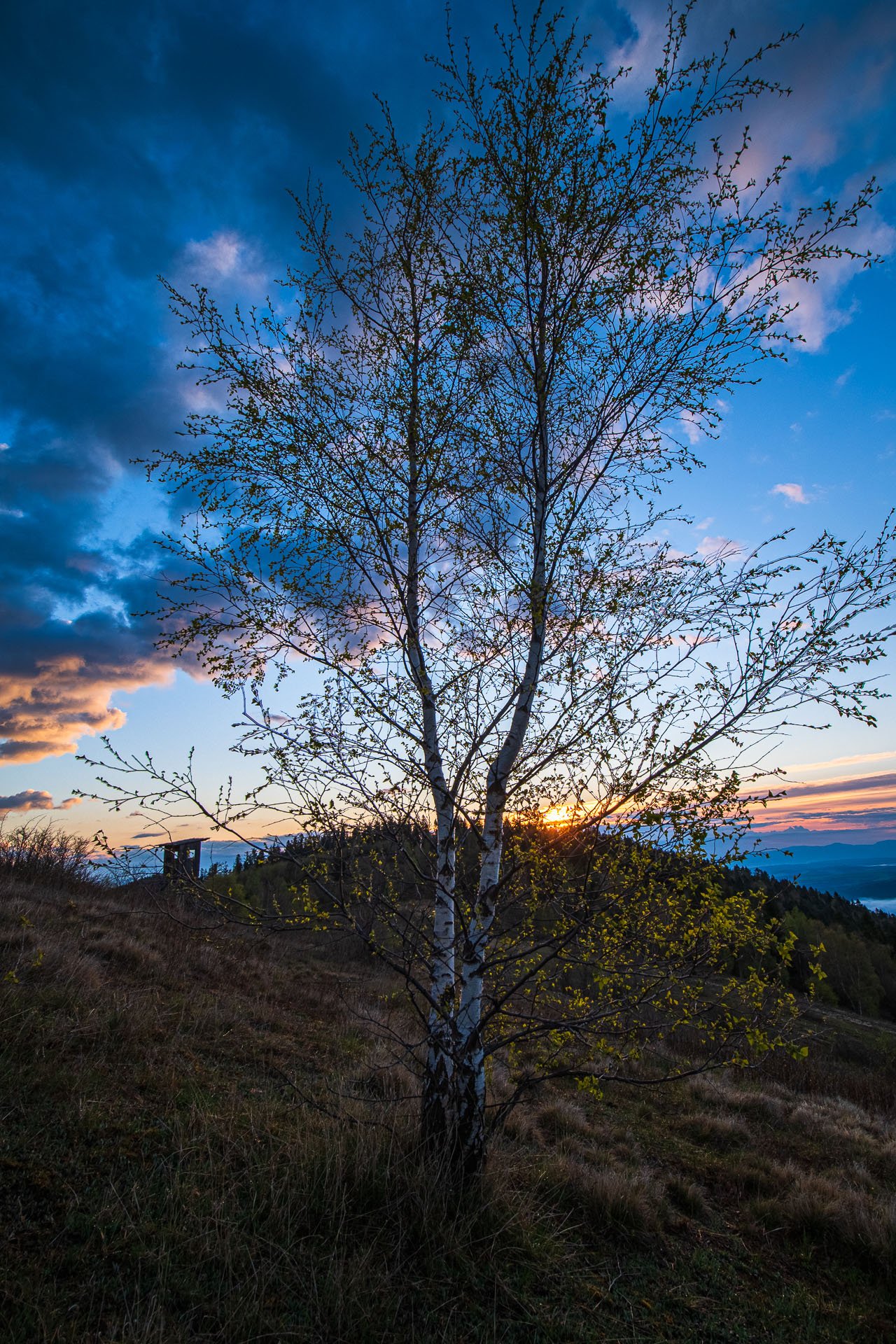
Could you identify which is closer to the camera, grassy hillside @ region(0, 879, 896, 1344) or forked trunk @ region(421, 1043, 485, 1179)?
grassy hillside @ region(0, 879, 896, 1344)

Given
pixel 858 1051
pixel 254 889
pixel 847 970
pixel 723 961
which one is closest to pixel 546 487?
pixel 723 961

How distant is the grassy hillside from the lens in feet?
10.1

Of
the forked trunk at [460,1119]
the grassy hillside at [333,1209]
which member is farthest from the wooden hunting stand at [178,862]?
the forked trunk at [460,1119]

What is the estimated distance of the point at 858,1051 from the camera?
3497 centimetres

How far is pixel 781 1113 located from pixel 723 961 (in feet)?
30.2

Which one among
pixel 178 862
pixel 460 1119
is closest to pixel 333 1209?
pixel 460 1119

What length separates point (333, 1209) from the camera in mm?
3742

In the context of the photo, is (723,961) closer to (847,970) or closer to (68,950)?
(68,950)

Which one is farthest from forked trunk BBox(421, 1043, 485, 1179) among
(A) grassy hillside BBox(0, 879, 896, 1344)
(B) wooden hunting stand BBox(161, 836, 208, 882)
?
(B) wooden hunting stand BBox(161, 836, 208, 882)

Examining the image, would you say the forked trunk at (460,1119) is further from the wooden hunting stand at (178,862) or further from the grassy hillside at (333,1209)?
the wooden hunting stand at (178,862)

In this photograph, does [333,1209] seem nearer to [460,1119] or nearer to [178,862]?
[460,1119]

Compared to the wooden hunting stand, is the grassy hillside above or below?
below

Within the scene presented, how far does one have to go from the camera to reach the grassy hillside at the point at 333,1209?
121 inches

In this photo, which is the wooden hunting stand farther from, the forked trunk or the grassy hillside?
the forked trunk
